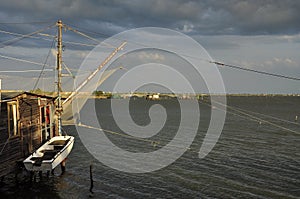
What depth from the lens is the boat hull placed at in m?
25.2

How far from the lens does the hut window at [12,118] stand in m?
25.3

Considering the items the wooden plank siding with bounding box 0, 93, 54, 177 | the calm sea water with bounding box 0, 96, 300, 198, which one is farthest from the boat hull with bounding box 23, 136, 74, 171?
the calm sea water with bounding box 0, 96, 300, 198

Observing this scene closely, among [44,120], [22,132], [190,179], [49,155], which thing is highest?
[44,120]

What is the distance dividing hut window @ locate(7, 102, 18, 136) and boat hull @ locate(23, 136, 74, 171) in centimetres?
258

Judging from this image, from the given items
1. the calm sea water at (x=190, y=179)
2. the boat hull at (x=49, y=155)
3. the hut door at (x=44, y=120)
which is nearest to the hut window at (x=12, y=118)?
the boat hull at (x=49, y=155)

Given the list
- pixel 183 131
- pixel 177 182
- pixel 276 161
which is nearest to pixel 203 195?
pixel 177 182

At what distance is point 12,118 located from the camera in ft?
84.8

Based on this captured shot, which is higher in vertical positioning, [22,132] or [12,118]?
[12,118]

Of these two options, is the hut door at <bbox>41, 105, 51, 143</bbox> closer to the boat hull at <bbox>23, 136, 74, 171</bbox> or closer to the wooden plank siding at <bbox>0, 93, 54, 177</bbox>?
the wooden plank siding at <bbox>0, 93, 54, 177</bbox>

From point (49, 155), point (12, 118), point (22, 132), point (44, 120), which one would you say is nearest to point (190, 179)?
point (49, 155)

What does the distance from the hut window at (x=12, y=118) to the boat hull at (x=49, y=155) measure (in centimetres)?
258

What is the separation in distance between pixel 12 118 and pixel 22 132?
2.33 m

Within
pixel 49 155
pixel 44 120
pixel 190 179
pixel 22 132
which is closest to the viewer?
pixel 22 132

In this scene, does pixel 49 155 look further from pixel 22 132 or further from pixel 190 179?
pixel 190 179
